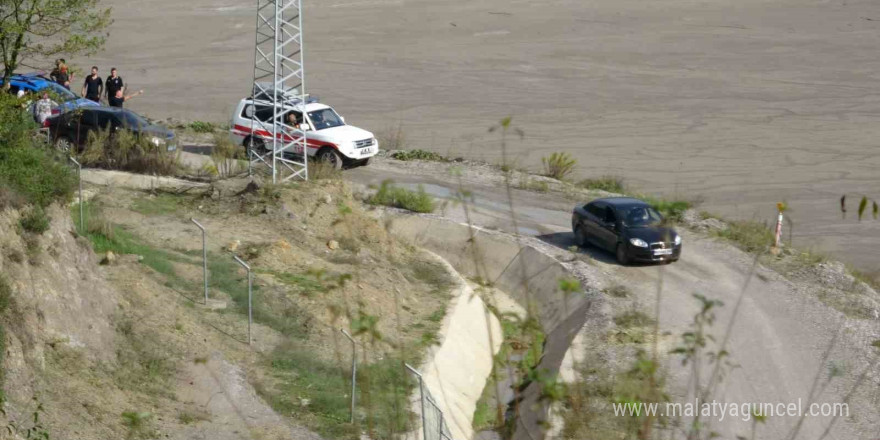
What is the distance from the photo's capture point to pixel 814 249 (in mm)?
24141

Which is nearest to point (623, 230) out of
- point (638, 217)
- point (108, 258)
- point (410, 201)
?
point (638, 217)

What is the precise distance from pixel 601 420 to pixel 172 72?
35574mm

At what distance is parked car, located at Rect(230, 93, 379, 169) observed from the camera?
28.6 meters

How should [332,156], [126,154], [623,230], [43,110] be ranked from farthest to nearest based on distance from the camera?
[332,156] → [126,154] → [43,110] → [623,230]

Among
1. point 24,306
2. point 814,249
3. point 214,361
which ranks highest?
point 24,306

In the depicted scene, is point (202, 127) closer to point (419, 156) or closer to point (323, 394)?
point (419, 156)

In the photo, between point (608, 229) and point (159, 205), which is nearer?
point (159, 205)

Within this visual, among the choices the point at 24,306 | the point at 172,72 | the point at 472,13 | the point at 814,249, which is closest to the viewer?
the point at 24,306

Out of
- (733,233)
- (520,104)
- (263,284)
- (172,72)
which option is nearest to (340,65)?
(172,72)

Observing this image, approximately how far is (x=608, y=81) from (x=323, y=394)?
3040cm

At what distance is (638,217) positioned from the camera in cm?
2272

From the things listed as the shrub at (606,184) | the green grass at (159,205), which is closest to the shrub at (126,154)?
the green grass at (159,205)

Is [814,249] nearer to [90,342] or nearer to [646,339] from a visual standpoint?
[646,339]

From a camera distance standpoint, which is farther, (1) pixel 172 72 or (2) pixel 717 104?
(1) pixel 172 72
